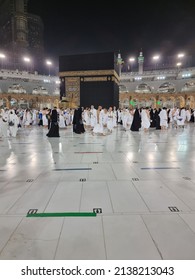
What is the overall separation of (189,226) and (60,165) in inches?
104

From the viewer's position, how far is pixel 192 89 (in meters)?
30.7

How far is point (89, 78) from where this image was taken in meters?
18.0

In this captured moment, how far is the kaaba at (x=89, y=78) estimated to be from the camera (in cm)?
1762

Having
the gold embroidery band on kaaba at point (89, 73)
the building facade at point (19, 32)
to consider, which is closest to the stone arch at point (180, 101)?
the gold embroidery band on kaaba at point (89, 73)

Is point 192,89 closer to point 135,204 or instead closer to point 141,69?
point 141,69

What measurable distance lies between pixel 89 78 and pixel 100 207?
16.7m

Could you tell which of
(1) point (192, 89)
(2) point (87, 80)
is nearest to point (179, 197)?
(2) point (87, 80)

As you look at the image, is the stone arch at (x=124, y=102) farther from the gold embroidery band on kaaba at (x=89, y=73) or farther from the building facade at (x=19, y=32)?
the building facade at (x=19, y=32)

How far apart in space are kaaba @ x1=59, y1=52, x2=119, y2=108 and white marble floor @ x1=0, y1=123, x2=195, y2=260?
14223 millimetres

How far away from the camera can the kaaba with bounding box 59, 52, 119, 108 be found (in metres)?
17.6

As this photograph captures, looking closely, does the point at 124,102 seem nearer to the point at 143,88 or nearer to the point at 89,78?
the point at 143,88

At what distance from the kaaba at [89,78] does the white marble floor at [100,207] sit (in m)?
14.2

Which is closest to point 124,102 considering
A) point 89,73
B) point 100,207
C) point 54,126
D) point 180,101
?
point 180,101

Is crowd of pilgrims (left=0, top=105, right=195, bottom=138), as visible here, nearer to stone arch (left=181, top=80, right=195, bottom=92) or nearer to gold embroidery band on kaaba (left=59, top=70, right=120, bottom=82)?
gold embroidery band on kaaba (left=59, top=70, right=120, bottom=82)
